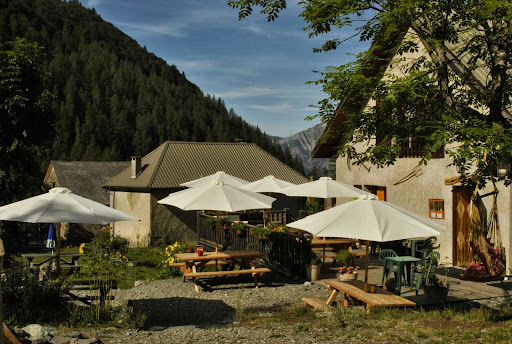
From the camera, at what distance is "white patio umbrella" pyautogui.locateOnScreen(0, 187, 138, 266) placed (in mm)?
8703

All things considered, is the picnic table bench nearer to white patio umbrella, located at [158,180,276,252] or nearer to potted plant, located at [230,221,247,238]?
white patio umbrella, located at [158,180,276,252]

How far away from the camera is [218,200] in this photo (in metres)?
12.0

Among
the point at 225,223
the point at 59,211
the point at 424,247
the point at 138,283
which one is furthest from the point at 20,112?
the point at 424,247

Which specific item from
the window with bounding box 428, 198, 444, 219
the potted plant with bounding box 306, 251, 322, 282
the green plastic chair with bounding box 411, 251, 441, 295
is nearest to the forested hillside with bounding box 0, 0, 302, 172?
the window with bounding box 428, 198, 444, 219

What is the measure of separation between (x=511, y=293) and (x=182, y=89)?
139386 millimetres

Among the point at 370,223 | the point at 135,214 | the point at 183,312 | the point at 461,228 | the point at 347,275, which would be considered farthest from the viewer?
the point at 135,214

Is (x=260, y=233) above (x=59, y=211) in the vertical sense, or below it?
below

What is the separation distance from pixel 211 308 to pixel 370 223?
4.15 metres

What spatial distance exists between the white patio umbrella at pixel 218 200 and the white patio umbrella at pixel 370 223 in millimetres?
3103

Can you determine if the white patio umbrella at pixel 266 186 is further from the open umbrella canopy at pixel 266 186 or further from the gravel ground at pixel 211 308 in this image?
the gravel ground at pixel 211 308

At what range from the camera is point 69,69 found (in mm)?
135625

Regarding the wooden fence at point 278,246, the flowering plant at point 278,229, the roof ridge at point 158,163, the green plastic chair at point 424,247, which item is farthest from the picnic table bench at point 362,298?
the roof ridge at point 158,163

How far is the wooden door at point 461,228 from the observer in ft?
47.2

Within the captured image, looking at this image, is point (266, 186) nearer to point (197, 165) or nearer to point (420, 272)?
point (420, 272)
